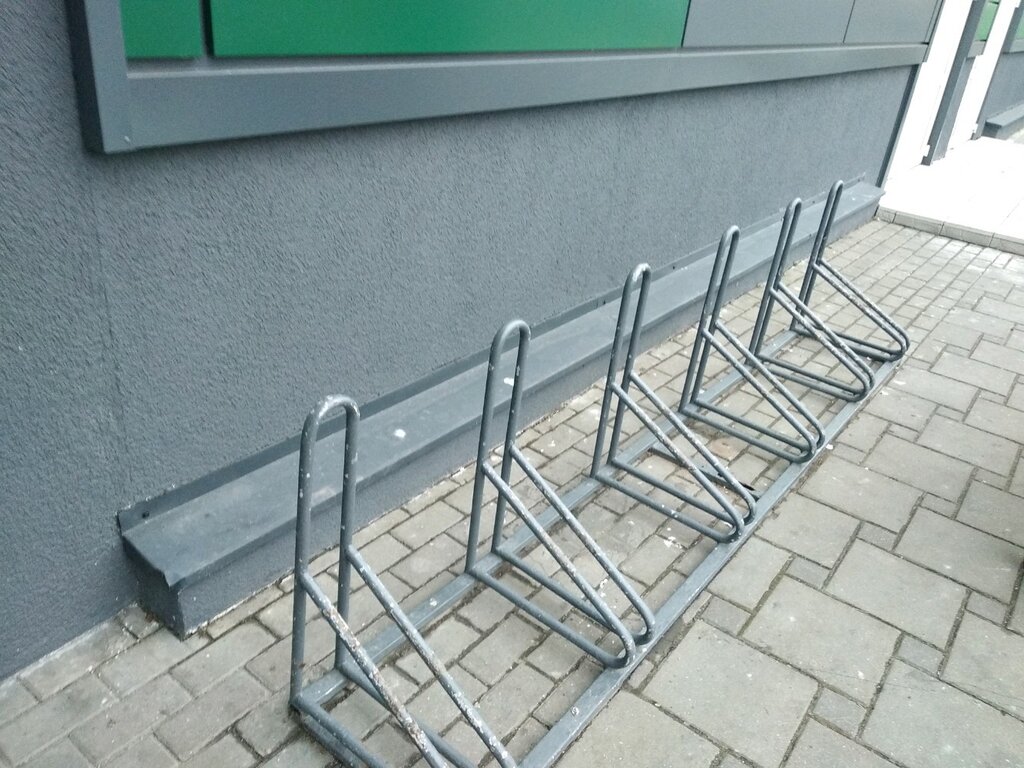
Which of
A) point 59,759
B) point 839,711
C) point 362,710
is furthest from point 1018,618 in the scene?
point 59,759

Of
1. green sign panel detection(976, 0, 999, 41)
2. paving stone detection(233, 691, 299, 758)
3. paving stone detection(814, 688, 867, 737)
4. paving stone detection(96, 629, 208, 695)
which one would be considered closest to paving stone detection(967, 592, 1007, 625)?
paving stone detection(814, 688, 867, 737)

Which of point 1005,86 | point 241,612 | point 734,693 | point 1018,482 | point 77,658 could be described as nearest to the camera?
point 77,658

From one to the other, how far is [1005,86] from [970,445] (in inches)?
475


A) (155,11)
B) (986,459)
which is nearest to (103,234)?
(155,11)

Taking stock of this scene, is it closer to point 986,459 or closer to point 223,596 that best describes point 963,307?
point 986,459

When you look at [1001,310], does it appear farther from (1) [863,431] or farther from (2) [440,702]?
(2) [440,702]

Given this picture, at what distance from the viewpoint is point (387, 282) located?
327 cm

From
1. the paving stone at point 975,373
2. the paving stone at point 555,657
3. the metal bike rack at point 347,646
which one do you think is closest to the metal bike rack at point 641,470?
the paving stone at point 555,657

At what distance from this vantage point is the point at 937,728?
267 centimetres

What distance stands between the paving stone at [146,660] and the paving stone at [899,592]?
8.09 ft

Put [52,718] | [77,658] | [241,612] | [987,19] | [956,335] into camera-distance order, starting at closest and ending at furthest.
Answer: [52,718] < [77,658] < [241,612] < [956,335] < [987,19]

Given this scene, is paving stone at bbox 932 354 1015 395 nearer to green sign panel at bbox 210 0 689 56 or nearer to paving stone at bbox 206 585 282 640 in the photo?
green sign panel at bbox 210 0 689 56

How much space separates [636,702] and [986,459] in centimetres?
270

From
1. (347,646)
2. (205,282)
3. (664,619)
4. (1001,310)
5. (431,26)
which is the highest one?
(431,26)
